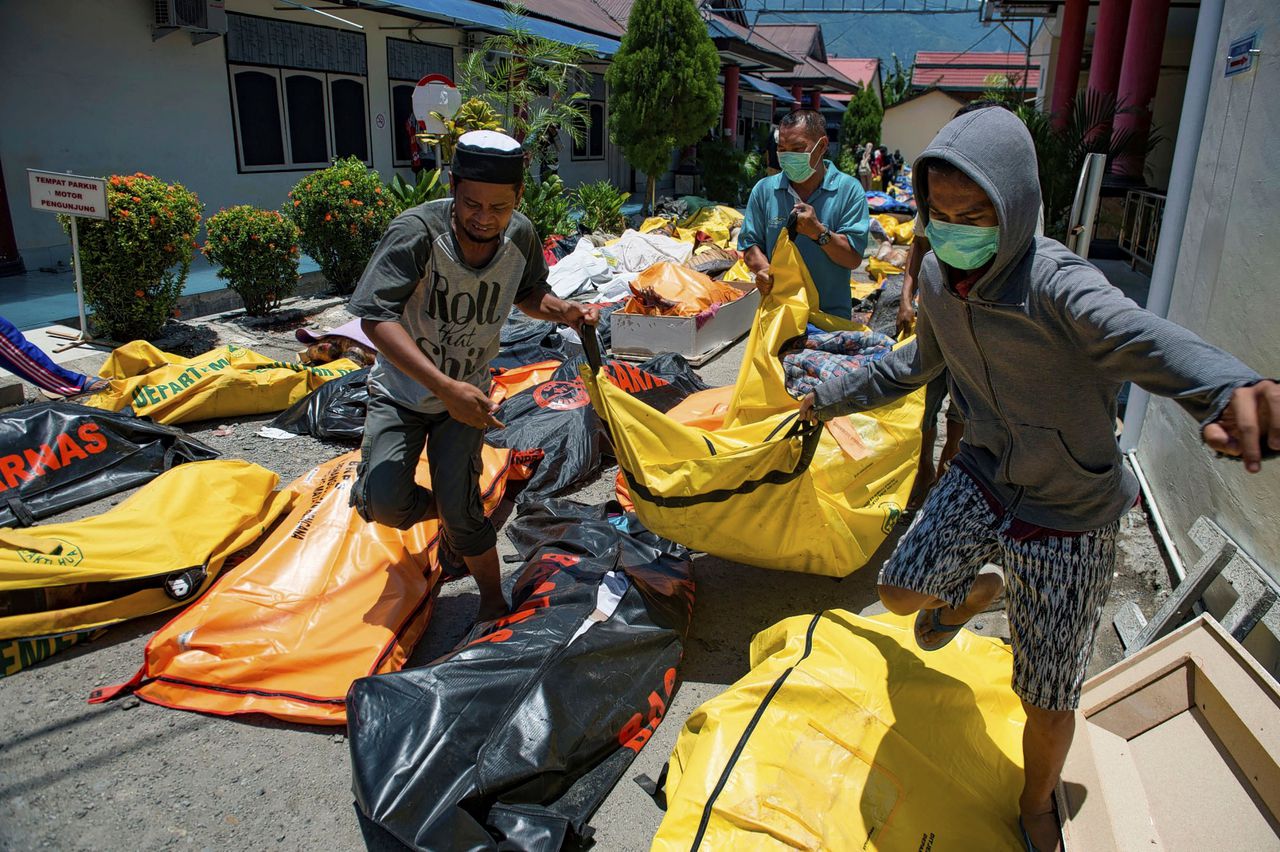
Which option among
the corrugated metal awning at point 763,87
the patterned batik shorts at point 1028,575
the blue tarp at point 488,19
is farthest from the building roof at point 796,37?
the patterned batik shorts at point 1028,575

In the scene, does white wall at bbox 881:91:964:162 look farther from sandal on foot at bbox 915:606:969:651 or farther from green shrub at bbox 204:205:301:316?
sandal on foot at bbox 915:606:969:651

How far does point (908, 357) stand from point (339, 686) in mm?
1940

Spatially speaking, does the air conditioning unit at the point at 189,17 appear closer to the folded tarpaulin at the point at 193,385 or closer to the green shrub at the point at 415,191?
the green shrub at the point at 415,191

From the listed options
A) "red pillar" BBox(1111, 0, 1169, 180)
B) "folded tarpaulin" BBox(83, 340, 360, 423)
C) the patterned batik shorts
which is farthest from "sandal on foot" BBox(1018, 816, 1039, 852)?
"red pillar" BBox(1111, 0, 1169, 180)

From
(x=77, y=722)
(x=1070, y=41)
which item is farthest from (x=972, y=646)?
(x=1070, y=41)

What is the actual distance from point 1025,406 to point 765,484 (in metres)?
1.24

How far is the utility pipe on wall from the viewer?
396cm

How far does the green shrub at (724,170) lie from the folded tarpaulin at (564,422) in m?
13.4

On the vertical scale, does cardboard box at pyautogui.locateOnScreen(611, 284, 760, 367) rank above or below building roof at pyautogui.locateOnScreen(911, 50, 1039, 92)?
below

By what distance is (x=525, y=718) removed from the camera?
226 cm

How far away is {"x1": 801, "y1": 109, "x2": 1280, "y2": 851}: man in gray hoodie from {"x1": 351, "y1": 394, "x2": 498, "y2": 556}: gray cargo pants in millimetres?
1434

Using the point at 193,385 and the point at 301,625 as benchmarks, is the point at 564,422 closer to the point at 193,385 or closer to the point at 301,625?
the point at 301,625

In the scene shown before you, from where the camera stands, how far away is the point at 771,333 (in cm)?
382

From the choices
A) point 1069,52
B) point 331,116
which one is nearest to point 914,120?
point 1069,52
